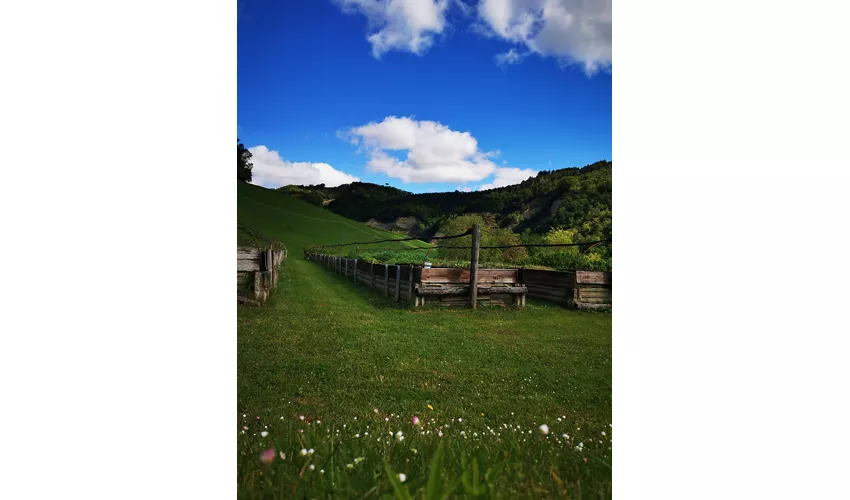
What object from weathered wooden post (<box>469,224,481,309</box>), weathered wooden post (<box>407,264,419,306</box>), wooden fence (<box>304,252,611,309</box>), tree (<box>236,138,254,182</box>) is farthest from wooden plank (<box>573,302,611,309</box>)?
tree (<box>236,138,254,182</box>)

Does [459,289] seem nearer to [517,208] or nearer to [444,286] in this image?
[444,286]

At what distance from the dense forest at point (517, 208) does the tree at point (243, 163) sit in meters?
0.16

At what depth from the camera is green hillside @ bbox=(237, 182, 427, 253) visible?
1956mm

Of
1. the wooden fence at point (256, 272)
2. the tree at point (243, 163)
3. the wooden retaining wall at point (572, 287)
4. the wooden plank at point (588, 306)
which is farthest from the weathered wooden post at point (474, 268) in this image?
the tree at point (243, 163)

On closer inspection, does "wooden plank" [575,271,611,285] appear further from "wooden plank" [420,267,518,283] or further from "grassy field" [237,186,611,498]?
"wooden plank" [420,267,518,283]

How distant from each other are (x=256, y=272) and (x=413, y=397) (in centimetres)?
83

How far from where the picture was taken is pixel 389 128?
6.72ft

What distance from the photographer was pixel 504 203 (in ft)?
7.12

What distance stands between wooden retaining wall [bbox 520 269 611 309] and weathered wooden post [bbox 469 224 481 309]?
227 millimetres

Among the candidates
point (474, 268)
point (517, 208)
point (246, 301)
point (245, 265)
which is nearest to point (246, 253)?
point (245, 265)
